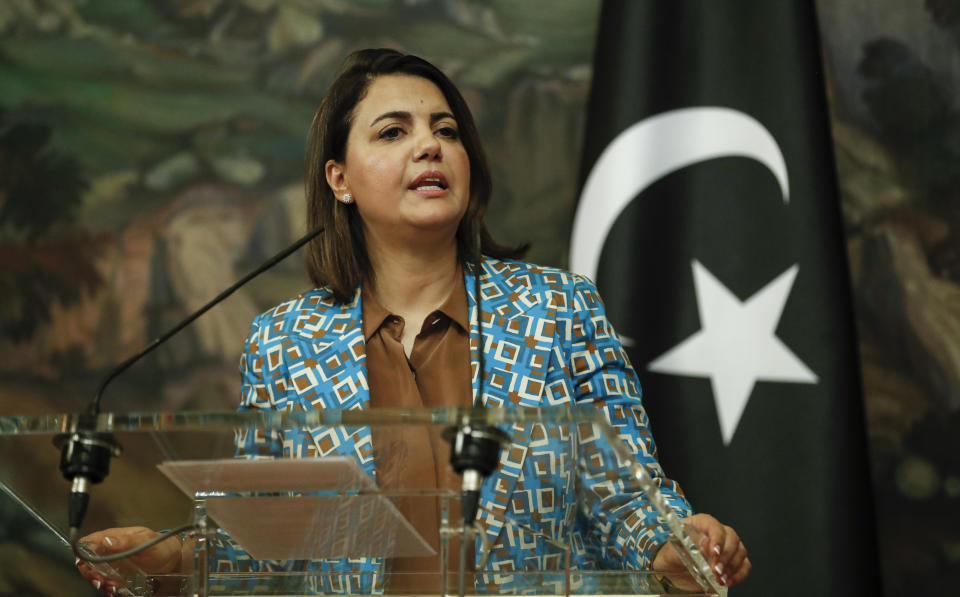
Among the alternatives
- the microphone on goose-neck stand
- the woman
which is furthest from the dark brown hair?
the microphone on goose-neck stand

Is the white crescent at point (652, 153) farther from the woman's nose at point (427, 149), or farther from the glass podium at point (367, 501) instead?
the glass podium at point (367, 501)

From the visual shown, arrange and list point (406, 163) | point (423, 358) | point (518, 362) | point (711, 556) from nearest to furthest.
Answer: point (711, 556), point (518, 362), point (423, 358), point (406, 163)

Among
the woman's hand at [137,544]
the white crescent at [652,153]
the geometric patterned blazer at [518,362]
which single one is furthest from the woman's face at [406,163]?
the woman's hand at [137,544]

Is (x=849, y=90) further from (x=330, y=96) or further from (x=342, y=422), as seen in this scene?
(x=342, y=422)

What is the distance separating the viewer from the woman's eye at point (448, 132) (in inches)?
107

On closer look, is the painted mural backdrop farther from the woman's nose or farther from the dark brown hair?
the woman's nose

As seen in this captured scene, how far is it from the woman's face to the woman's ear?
0.04 meters

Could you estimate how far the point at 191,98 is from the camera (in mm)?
4117

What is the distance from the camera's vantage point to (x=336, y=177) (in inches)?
112

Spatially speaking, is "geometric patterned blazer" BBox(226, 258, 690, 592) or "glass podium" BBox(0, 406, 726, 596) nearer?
"glass podium" BBox(0, 406, 726, 596)

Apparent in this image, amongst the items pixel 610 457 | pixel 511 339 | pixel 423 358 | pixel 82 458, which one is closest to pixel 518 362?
pixel 511 339

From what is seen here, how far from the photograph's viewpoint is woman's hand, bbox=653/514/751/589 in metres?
1.63

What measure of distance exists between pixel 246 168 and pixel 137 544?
2.53 meters

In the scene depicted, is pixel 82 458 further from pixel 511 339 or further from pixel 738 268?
pixel 738 268
